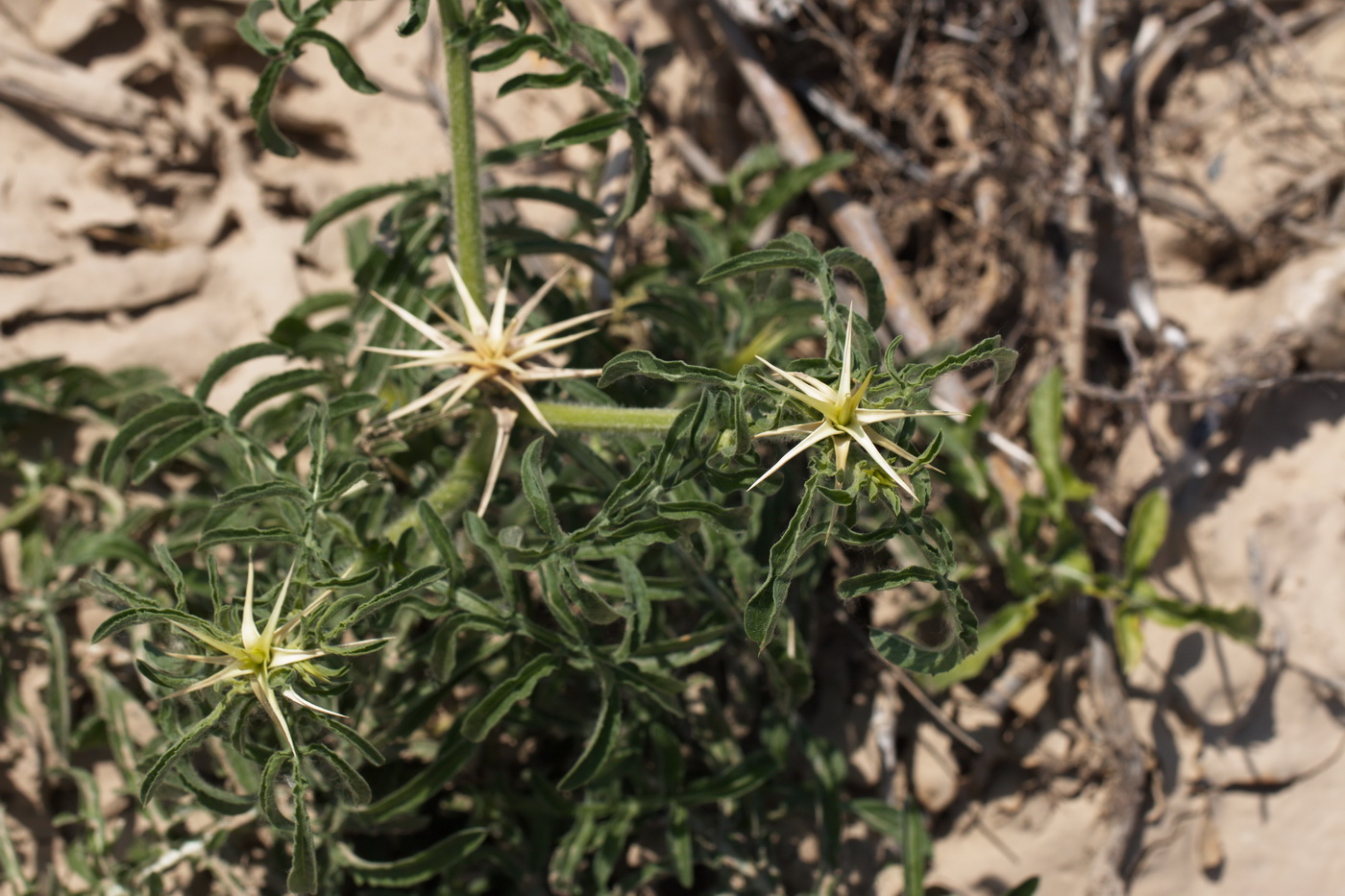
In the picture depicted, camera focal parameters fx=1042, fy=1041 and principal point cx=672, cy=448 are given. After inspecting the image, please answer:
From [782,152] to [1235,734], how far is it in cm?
254

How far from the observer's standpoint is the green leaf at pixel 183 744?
1713 mm

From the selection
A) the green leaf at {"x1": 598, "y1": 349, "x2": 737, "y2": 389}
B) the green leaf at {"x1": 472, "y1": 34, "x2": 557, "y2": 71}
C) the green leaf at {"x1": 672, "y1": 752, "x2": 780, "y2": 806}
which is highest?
the green leaf at {"x1": 472, "y1": 34, "x2": 557, "y2": 71}

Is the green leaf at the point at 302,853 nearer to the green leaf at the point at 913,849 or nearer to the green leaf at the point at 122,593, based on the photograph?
the green leaf at the point at 122,593

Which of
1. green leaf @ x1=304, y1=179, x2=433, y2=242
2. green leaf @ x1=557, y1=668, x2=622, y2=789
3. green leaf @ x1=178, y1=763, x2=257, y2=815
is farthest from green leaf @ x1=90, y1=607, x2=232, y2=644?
green leaf @ x1=304, y1=179, x2=433, y2=242

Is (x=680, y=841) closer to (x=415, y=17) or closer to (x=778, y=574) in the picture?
(x=778, y=574)

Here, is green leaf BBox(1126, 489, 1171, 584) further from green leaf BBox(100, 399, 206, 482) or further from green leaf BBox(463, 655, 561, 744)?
green leaf BBox(100, 399, 206, 482)

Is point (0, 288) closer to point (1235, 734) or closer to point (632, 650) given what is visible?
point (632, 650)

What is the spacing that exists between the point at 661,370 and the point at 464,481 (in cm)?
82

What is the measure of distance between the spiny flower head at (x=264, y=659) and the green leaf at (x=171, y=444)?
85cm

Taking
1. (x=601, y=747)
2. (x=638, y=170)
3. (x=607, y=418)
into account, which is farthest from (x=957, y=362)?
(x=601, y=747)

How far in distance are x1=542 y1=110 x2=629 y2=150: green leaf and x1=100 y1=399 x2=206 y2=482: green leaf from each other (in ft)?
3.54

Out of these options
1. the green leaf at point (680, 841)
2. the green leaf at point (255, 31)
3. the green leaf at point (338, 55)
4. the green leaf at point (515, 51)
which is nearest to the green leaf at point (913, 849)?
the green leaf at point (680, 841)

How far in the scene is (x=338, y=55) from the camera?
7.21 ft

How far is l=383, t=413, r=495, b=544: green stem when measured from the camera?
7.86ft
